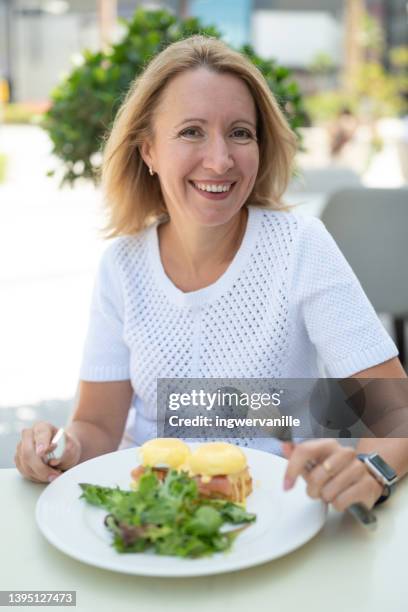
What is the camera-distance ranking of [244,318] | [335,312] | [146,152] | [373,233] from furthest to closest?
[373,233] < [146,152] < [244,318] < [335,312]

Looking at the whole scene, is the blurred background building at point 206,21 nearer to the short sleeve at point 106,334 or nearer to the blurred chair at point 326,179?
the blurred chair at point 326,179

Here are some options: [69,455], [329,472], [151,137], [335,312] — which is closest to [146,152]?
[151,137]

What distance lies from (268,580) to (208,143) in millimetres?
819

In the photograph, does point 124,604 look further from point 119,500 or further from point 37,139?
point 37,139

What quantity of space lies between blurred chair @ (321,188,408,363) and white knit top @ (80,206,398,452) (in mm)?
1341

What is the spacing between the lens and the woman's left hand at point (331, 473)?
0.95 metres

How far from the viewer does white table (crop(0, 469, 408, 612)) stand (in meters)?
0.87

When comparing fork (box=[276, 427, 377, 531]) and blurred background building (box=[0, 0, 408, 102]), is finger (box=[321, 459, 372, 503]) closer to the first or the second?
fork (box=[276, 427, 377, 531])

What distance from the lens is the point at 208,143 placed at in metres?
1.46

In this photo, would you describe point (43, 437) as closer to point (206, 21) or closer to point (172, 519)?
point (172, 519)

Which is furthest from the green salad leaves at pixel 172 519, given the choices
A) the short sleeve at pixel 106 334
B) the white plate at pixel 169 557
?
the short sleeve at pixel 106 334

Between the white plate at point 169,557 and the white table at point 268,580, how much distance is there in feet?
0.09

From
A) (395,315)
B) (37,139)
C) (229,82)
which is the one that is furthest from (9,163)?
(229,82)

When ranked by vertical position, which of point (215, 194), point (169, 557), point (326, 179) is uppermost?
point (215, 194)
